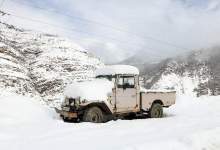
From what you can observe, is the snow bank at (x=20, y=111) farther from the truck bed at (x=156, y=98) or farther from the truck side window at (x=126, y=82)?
the truck bed at (x=156, y=98)

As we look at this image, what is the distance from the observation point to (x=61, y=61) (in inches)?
1713

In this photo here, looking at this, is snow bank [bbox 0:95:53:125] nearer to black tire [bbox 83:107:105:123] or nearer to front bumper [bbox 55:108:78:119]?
front bumper [bbox 55:108:78:119]

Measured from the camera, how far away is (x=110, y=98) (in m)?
16.0

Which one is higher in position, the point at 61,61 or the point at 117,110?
the point at 61,61

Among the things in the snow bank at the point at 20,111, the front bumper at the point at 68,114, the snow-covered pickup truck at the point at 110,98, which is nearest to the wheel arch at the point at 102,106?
the snow-covered pickup truck at the point at 110,98

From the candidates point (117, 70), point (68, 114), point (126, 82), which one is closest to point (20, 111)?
point (68, 114)

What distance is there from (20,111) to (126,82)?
4.58 metres

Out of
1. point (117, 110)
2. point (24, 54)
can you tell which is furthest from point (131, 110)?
point (24, 54)

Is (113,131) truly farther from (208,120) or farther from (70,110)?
(208,120)

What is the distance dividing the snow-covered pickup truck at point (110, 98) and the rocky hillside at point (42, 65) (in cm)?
1395

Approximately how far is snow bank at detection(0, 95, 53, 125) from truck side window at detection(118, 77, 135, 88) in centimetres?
324

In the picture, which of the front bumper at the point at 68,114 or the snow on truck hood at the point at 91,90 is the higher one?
the snow on truck hood at the point at 91,90

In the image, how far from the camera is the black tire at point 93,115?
1526 cm

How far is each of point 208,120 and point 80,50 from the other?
36.7m
